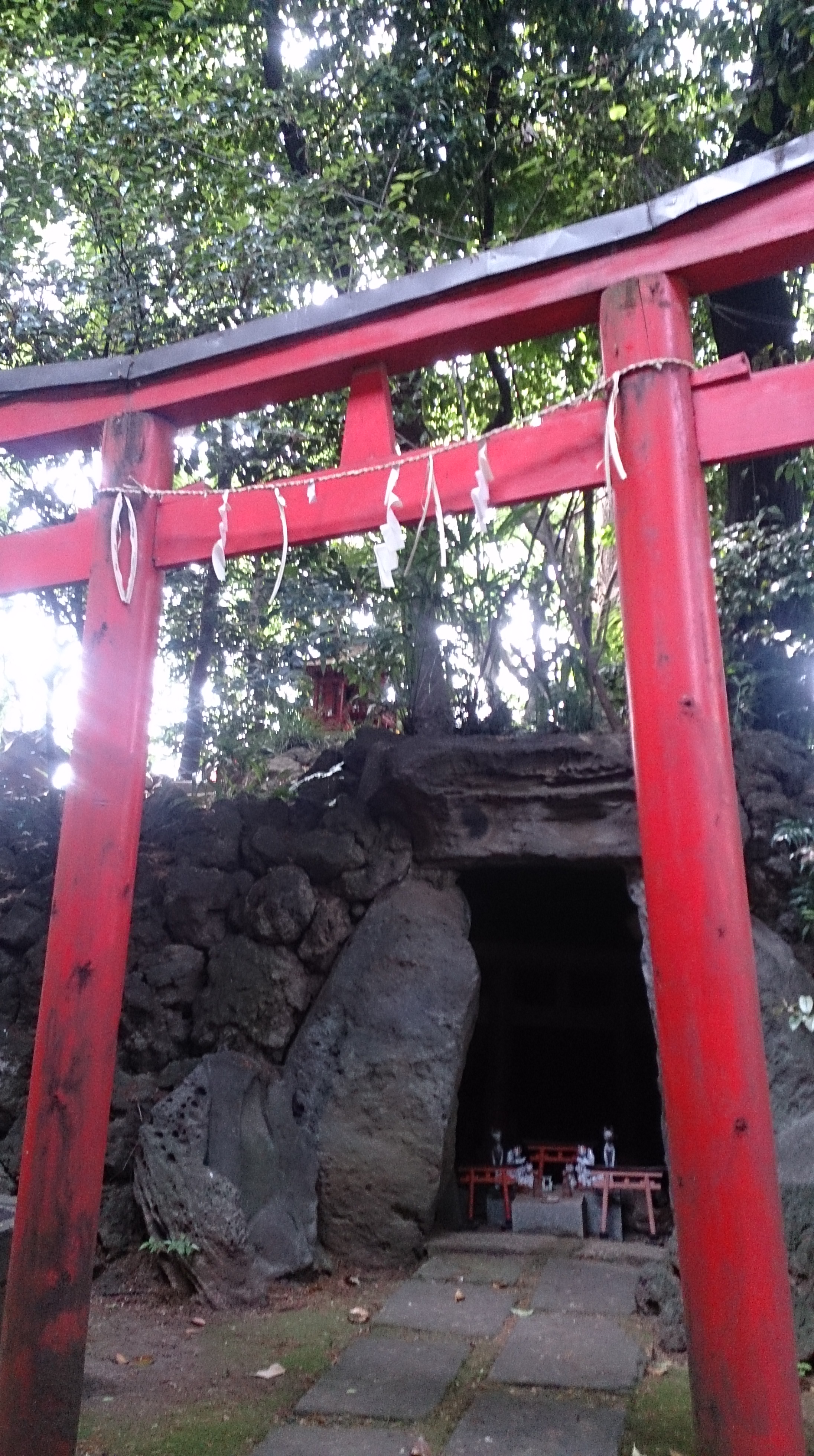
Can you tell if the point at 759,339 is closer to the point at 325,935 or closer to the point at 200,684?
the point at 200,684

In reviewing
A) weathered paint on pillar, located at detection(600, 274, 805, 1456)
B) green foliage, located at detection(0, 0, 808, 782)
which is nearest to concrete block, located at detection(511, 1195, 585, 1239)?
green foliage, located at detection(0, 0, 808, 782)

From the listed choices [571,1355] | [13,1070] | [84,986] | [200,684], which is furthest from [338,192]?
[571,1355]

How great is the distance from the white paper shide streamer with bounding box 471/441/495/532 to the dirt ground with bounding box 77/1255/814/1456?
10.2 ft

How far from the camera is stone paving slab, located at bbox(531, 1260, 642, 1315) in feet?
16.0

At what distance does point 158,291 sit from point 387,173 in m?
1.95

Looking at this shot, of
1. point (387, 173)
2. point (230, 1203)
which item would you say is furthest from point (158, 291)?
point (230, 1203)

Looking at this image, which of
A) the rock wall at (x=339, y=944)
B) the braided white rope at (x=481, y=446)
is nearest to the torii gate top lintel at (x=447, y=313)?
the braided white rope at (x=481, y=446)

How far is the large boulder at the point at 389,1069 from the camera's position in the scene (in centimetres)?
558

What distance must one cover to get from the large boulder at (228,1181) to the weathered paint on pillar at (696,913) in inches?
123

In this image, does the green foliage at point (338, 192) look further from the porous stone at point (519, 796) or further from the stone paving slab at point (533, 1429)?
the stone paving slab at point (533, 1429)

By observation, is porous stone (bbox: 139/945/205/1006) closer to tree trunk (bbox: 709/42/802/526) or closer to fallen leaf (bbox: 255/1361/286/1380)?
fallen leaf (bbox: 255/1361/286/1380)

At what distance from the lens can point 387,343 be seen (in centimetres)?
369

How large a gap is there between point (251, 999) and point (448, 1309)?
208 cm

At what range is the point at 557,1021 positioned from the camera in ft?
28.0
